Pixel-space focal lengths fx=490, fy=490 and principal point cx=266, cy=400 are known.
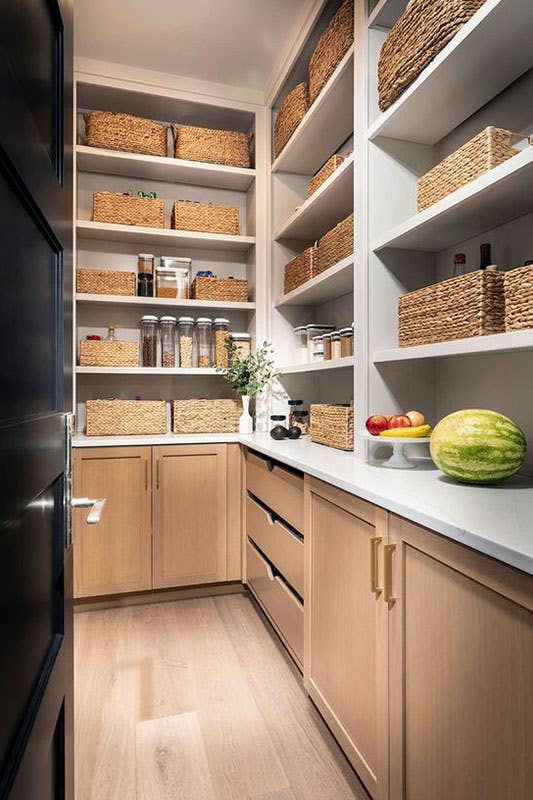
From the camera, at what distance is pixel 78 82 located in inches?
100

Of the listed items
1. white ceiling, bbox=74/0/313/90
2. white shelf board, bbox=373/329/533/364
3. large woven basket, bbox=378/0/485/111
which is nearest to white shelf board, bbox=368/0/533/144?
large woven basket, bbox=378/0/485/111

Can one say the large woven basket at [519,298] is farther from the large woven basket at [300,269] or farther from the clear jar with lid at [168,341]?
the clear jar with lid at [168,341]

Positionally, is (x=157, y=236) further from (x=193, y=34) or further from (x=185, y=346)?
(x=193, y=34)

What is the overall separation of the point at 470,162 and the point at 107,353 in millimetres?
1984

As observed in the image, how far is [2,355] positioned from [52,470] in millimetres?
253

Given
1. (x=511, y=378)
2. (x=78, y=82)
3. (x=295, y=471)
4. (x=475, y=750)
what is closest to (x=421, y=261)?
(x=511, y=378)

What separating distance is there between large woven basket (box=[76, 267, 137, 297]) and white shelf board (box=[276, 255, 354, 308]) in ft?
2.76

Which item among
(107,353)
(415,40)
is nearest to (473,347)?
(415,40)

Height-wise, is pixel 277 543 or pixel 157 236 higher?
pixel 157 236

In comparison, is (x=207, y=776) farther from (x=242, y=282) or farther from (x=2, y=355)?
(x=242, y=282)

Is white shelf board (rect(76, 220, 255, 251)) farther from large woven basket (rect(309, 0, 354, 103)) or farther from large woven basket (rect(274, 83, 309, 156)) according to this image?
large woven basket (rect(309, 0, 354, 103))

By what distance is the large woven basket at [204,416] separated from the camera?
2.75 metres

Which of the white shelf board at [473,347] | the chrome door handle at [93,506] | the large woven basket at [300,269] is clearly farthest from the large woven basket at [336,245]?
the chrome door handle at [93,506]

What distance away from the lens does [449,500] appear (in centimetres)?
111
